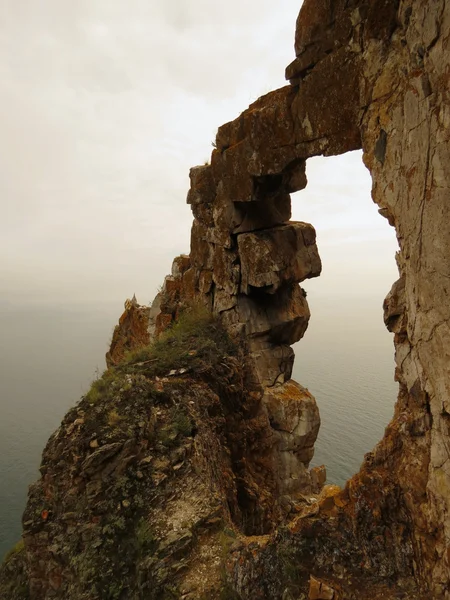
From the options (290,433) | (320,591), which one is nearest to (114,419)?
(320,591)

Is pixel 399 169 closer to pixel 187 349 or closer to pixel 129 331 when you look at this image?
pixel 187 349

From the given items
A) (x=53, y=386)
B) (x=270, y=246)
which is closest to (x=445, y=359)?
(x=270, y=246)

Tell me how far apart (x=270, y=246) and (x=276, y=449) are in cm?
617

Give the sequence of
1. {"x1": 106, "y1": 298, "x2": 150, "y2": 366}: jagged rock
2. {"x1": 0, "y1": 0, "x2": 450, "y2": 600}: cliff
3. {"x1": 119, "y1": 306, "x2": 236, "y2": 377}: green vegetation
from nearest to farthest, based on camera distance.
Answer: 1. {"x1": 0, "y1": 0, "x2": 450, "y2": 600}: cliff
2. {"x1": 119, "y1": 306, "x2": 236, "y2": 377}: green vegetation
3. {"x1": 106, "y1": 298, "x2": 150, "y2": 366}: jagged rock

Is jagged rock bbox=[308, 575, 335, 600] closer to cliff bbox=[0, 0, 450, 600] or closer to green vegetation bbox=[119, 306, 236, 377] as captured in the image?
cliff bbox=[0, 0, 450, 600]

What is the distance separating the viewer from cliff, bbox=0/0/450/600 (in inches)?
206

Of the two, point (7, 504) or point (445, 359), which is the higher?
point (445, 359)

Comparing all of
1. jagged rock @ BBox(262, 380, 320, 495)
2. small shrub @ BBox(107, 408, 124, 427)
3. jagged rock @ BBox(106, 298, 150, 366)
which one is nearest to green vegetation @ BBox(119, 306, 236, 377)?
small shrub @ BBox(107, 408, 124, 427)

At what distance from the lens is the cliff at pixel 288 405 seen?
5.23 m

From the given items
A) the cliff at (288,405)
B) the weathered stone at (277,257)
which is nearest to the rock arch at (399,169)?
the cliff at (288,405)

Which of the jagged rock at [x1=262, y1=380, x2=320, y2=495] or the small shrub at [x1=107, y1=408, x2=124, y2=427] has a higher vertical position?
the small shrub at [x1=107, y1=408, x2=124, y2=427]

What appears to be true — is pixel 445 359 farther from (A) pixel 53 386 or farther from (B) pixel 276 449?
(A) pixel 53 386

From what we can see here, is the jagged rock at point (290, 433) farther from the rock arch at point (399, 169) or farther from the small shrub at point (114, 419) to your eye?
the rock arch at point (399, 169)

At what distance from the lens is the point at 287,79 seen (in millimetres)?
8734
